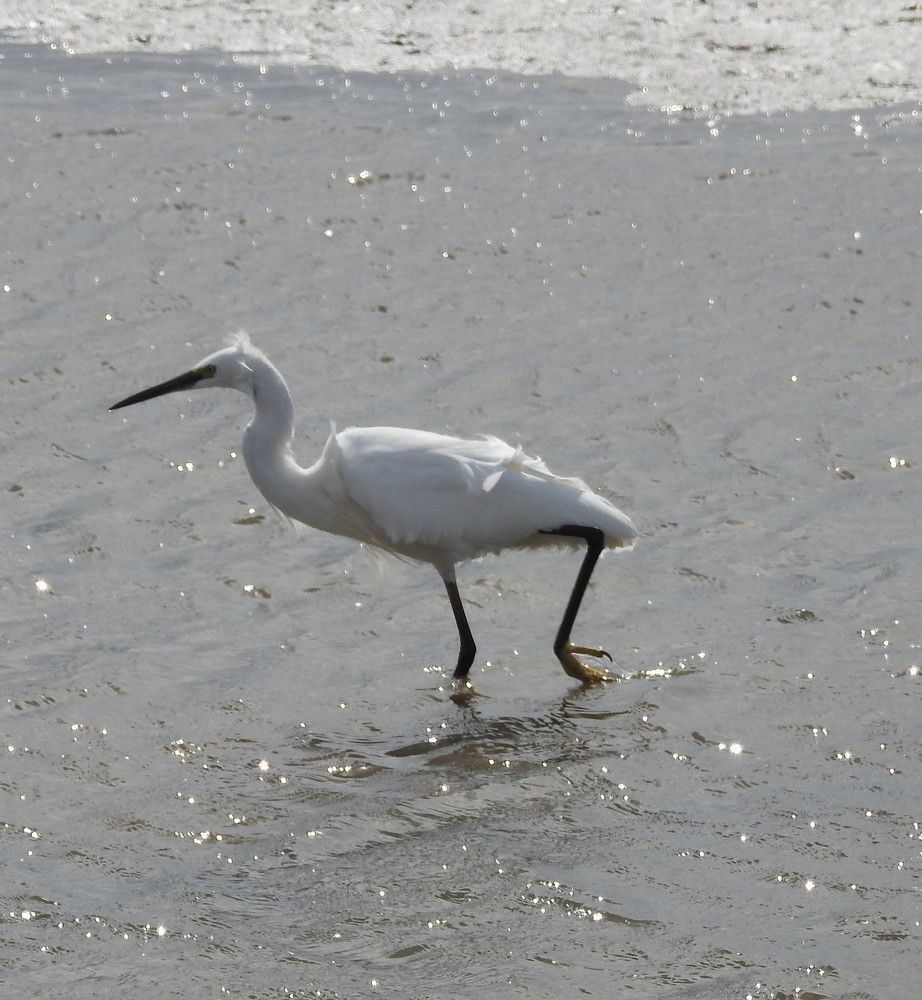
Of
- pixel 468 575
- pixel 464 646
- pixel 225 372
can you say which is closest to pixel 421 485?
pixel 464 646

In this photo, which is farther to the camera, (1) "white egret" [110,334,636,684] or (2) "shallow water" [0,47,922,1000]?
(1) "white egret" [110,334,636,684]

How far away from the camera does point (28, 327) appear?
31.0 feet

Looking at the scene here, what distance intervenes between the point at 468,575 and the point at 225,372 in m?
1.52

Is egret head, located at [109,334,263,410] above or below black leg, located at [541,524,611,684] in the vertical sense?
above

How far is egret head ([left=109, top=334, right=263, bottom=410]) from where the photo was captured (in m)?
6.61

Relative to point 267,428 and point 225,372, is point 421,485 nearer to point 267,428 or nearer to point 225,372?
point 267,428

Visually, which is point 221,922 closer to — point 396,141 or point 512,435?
point 512,435

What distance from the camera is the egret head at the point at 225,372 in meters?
6.61

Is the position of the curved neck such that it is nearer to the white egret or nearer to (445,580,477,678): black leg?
the white egret

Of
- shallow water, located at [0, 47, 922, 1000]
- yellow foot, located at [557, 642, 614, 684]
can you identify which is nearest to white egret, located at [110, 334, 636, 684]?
yellow foot, located at [557, 642, 614, 684]

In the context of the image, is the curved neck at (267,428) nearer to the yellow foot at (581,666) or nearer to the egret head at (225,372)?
the egret head at (225,372)

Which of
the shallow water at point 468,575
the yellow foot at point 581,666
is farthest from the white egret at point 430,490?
the shallow water at point 468,575

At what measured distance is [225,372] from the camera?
6.65 m

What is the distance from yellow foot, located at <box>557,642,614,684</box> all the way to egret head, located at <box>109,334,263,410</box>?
Result: 5.13 feet
